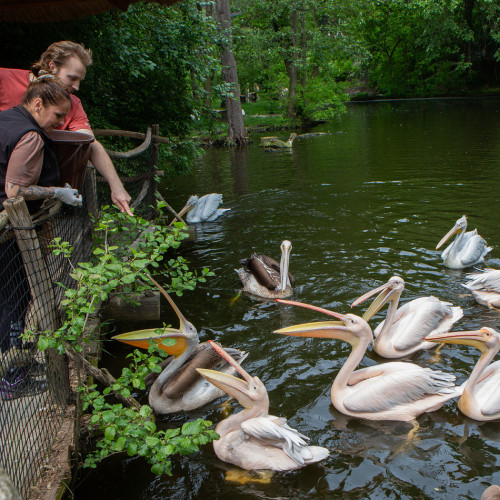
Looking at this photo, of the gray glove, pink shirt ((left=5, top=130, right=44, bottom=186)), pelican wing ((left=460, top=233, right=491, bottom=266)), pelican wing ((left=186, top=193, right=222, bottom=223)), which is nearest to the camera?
pink shirt ((left=5, top=130, right=44, bottom=186))

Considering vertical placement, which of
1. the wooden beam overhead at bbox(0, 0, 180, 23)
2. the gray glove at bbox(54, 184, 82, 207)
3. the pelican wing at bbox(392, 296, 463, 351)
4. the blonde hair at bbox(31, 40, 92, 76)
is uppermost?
the wooden beam overhead at bbox(0, 0, 180, 23)

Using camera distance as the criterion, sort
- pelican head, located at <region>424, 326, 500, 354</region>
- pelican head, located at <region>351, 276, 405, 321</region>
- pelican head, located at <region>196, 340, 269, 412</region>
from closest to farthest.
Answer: pelican head, located at <region>196, 340, 269, 412</region>, pelican head, located at <region>424, 326, 500, 354</region>, pelican head, located at <region>351, 276, 405, 321</region>

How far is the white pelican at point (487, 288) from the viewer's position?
17.8 feet

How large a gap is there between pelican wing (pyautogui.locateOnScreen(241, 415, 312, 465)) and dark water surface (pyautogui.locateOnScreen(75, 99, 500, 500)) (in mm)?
204

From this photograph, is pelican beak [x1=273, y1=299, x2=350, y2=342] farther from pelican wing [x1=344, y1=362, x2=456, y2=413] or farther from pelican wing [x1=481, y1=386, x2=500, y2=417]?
pelican wing [x1=481, y1=386, x2=500, y2=417]

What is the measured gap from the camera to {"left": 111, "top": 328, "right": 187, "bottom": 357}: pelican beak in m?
3.91

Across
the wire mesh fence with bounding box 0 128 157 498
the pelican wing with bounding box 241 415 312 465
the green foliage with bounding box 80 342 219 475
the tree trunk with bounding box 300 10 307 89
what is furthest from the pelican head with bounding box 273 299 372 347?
the tree trunk with bounding box 300 10 307 89

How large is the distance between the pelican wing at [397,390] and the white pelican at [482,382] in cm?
15

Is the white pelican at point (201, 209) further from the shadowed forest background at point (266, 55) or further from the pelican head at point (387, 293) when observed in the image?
the pelican head at point (387, 293)

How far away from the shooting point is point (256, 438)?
348 centimetres

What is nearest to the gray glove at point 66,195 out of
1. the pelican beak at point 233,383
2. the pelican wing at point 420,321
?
the pelican beak at point 233,383

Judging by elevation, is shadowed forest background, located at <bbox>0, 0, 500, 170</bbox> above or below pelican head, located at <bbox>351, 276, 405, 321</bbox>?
above

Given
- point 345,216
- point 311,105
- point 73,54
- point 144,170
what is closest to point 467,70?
point 311,105

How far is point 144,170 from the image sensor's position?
737 centimetres
